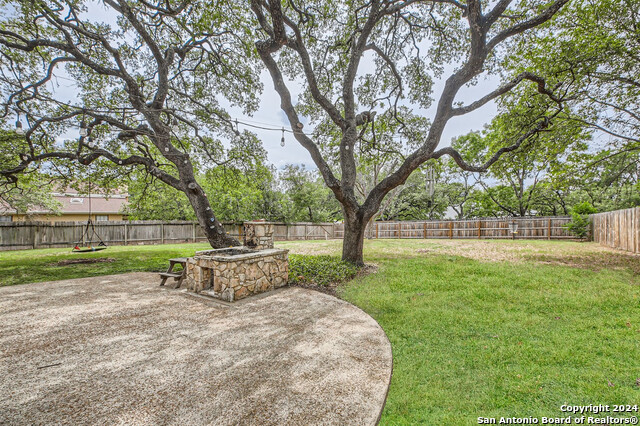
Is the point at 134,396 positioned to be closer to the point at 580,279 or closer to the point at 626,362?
the point at 626,362

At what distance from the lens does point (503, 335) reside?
2973mm

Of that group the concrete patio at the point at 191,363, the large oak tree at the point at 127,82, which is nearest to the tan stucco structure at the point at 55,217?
the large oak tree at the point at 127,82

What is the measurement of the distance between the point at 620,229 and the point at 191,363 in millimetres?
13057

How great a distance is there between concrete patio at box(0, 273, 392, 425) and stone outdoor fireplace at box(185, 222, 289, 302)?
336mm

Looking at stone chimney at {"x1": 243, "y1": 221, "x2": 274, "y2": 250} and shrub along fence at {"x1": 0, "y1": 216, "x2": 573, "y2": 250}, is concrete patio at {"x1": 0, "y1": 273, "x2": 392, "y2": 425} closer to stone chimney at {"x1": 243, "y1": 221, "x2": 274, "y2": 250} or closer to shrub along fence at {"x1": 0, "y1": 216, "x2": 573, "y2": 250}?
stone chimney at {"x1": 243, "y1": 221, "x2": 274, "y2": 250}

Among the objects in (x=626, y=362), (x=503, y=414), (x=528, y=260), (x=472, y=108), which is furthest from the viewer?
(x=528, y=260)

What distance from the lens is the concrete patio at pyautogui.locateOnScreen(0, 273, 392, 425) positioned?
1722 millimetres

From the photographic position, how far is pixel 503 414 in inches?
70.6

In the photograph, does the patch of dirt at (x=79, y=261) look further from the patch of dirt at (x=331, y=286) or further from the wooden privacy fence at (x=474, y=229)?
the wooden privacy fence at (x=474, y=229)

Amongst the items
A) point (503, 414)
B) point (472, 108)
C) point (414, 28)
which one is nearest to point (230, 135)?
point (414, 28)

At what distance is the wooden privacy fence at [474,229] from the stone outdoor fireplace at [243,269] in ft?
38.0

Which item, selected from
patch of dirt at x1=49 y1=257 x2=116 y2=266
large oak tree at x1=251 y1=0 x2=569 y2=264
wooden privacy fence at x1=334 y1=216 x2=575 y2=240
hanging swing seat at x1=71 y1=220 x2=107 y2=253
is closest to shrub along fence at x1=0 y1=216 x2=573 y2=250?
wooden privacy fence at x1=334 y1=216 x2=575 y2=240

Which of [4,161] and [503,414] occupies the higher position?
[4,161]

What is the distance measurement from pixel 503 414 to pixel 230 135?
9514mm
